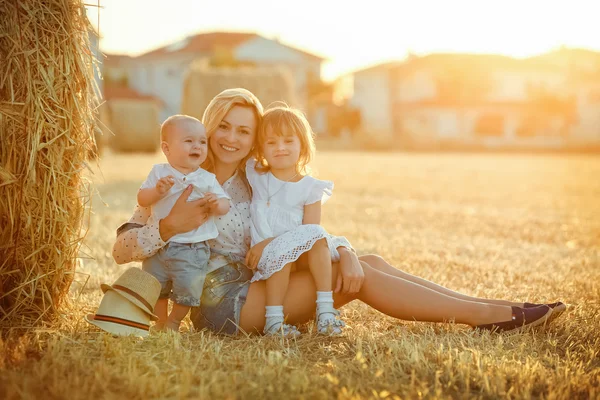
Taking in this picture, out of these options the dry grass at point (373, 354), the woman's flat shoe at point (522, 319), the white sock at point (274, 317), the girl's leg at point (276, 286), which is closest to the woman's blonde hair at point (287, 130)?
Answer: the girl's leg at point (276, 286)

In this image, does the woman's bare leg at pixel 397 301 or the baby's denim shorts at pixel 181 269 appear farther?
the woman's bare leg at pixel 397 301

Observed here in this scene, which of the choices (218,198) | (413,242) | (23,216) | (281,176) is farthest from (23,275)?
(413,242)

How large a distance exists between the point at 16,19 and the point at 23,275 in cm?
104

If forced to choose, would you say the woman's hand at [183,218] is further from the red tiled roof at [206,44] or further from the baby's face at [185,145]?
the red tiled roof at [206,44]

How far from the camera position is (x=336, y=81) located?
4153 centimetres

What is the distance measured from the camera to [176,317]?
3012 mm

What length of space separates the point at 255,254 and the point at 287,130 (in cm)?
62

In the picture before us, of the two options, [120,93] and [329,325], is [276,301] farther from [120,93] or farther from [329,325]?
[120,93]

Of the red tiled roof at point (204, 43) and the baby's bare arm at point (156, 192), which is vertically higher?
the red tiled roof at point (204, 43)

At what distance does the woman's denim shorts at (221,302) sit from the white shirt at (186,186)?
0.68ft

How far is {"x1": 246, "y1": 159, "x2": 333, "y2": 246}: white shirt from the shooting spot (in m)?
3.20

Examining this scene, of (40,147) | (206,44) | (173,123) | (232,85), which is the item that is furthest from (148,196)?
(206,44)

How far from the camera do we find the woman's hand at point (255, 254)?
3.10m

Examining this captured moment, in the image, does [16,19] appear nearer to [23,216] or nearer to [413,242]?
[23,216]
